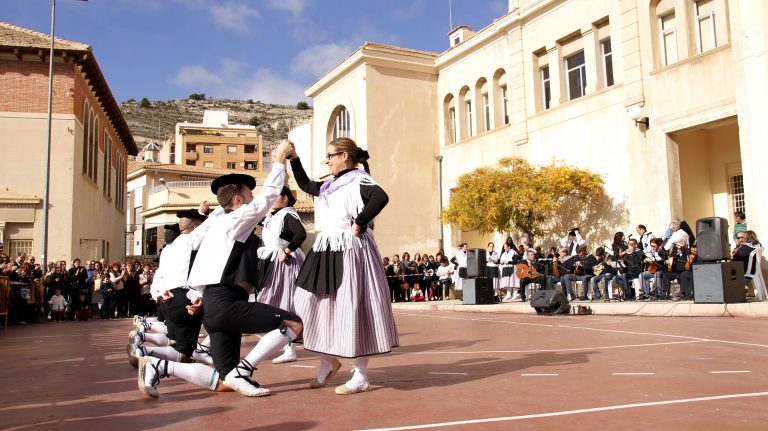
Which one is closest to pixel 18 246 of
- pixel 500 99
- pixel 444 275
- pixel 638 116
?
pixel 444 275

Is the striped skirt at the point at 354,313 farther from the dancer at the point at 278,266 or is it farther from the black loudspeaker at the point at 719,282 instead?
the black loudspeaker at the point at 719,282

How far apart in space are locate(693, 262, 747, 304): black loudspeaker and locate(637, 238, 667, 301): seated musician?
239 centimetres

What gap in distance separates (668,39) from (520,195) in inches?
257

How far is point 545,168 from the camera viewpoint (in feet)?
76.7

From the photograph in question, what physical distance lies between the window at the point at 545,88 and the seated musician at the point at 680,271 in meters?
12.1

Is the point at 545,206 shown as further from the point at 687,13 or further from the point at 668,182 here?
the point at 687,13

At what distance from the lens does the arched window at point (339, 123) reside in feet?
113

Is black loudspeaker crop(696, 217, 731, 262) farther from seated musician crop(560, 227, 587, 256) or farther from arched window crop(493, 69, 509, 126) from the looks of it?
arched window crop(493, 69, 509, 126)

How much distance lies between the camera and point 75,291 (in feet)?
67.4

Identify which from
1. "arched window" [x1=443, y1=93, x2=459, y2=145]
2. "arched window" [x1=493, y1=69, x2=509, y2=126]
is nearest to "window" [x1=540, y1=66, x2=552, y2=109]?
"arched window" [x1=493, y1=69, x2=509, y2=126]

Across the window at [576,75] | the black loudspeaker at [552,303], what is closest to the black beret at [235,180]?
the black loudspeaker at [552,303]

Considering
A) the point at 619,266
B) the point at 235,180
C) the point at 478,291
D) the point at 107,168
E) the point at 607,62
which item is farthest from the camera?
the point at 107,168

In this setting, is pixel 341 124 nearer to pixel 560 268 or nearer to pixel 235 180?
pixel 560 268

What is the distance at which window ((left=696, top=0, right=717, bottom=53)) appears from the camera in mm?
19609
